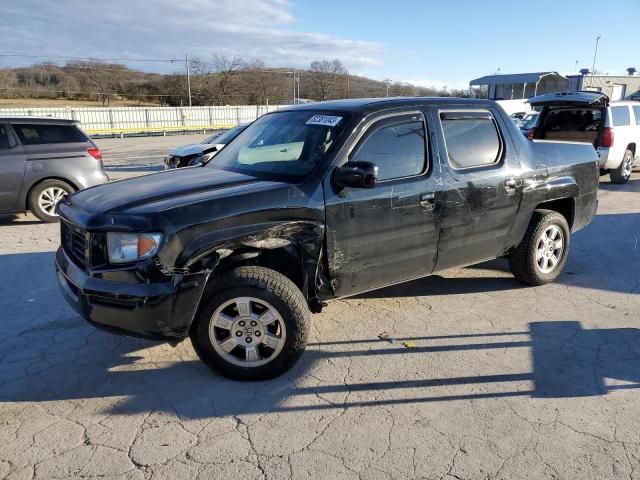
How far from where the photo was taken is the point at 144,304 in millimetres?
3068

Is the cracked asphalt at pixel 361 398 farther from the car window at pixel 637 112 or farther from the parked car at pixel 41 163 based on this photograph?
the car window at pixel 637 112

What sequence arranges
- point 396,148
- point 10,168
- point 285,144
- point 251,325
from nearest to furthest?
point 251,325
point 396,148
point 285,144
point 10,168

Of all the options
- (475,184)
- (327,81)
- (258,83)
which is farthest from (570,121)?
(258,83)

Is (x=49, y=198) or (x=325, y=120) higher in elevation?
(x=325, y=120)

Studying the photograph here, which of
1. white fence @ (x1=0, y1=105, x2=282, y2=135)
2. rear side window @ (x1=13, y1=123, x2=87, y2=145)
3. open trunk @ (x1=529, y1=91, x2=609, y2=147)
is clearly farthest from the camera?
white fence @ (x1=0, y1=105, x2=282, y2=135)

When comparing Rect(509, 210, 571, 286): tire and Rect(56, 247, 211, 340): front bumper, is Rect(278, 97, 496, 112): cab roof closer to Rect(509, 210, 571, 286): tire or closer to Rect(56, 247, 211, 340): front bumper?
Rect(509, 210, 571, 286): tire

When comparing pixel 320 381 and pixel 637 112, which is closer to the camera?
pixel 320 381

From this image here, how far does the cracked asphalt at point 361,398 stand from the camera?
2.64 meters

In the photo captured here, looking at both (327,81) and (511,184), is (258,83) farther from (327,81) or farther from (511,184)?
(511,184)

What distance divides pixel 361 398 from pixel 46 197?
6856 mm

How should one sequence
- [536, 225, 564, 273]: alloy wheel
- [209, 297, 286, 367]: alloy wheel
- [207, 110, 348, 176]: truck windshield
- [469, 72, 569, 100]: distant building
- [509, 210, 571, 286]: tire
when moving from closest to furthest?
[209, 297, 286, 367]: alloy wheel < [207, 110, 348, 176]: truck windshield < [509, 210, 571, 286]: tire < [536, 225, 564, 273]: alloy wheel < [469, 72, 569, 100]: distant building

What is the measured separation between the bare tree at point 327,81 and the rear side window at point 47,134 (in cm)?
3933

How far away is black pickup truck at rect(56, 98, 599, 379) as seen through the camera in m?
3.13

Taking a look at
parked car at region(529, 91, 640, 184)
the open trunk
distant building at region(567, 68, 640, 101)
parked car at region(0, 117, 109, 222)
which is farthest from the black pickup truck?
distant building at region(567, 68, 640, 101)
